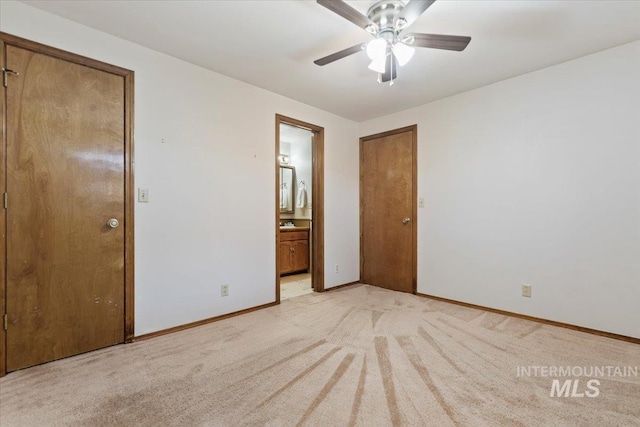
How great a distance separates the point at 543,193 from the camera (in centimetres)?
273

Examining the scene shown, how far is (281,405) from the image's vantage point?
1.54 meters

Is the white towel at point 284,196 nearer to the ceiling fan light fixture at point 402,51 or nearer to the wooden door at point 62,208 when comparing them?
the wooden door at point 62,208

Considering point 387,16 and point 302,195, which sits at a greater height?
point 387,16

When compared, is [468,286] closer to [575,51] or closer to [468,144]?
[468,144]

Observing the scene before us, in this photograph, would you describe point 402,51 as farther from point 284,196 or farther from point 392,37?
point 284,196

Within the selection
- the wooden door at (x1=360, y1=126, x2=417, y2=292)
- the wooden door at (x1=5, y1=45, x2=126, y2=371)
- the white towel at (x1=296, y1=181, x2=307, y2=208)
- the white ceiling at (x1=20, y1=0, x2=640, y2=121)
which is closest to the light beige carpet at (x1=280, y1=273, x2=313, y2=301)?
the wooden door at (x1=360, y1=126, x2=417, y2=292)

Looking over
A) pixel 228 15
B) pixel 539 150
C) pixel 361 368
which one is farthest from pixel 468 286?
pixel 228 15

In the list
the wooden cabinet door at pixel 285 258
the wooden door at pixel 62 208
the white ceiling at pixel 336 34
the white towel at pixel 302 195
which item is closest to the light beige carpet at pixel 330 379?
the wooden door at pixel 62 208

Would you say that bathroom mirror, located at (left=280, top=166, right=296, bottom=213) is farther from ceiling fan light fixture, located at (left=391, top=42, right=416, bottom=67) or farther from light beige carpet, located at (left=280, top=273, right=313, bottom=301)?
ceiling fan light fixture, located at (left=391, top=42, right=416, bottom=67)

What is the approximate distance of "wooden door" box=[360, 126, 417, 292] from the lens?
12.4 ft

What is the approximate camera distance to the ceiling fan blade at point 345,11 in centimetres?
150

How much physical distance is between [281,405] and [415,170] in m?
3.08

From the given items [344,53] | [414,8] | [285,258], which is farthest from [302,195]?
[414,8]

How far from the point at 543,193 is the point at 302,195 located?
3730 mm
